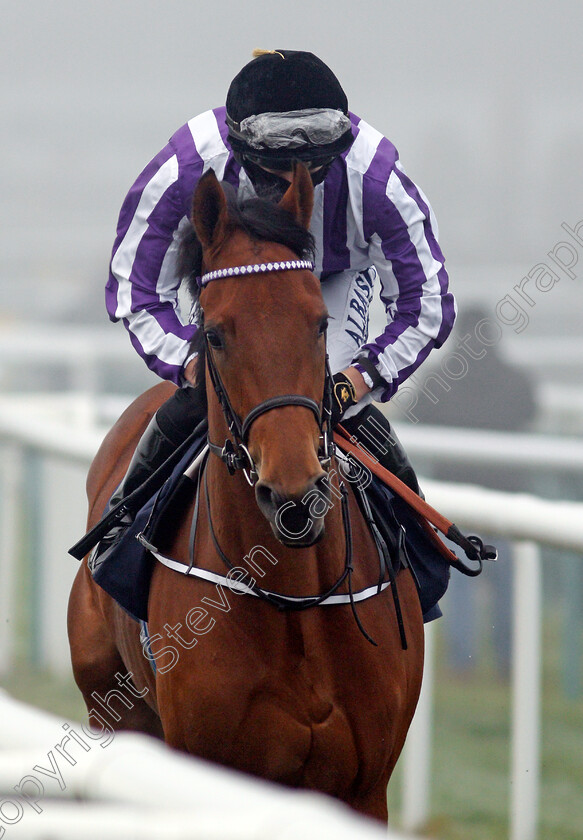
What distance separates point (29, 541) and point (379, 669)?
4.01 m

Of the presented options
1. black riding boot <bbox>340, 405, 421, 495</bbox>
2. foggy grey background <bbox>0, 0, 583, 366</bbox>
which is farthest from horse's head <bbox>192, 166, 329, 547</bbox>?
foggy grey background <bbox>0, 0, 583, 366</bbox>

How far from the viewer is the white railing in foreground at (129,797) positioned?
884 mm

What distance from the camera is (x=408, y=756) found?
386 cm

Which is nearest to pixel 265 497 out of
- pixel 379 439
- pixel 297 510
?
pixel 297 510

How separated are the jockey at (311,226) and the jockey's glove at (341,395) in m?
0.02

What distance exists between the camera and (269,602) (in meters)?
2.54

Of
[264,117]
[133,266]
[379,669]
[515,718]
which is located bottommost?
[515,718]

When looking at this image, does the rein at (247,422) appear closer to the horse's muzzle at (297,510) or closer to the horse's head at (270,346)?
the horse's head at (270,346)

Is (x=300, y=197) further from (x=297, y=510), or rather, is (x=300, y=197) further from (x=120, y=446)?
(x=120, y=446)

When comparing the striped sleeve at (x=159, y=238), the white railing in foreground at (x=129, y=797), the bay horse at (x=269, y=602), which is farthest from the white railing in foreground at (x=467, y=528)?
the white railing in foreground at (x=129, y=797)

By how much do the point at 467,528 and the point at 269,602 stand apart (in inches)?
49.8

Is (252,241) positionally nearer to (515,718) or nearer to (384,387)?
(384,387)

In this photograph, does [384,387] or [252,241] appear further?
[384,387]

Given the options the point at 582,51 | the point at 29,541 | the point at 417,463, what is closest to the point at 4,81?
the point at 582,51
